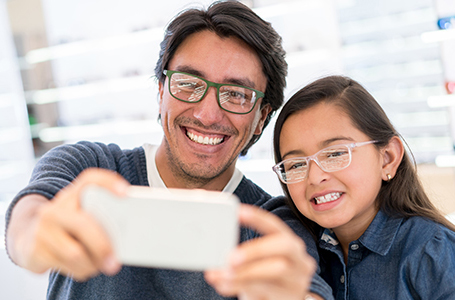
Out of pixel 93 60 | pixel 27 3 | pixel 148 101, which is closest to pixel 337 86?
pixel 148 101

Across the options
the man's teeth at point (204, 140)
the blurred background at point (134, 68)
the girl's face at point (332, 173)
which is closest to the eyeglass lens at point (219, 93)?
the man's teeth at point (204, 140)

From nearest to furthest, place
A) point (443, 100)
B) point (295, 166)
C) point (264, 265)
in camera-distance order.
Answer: point (264, 265) → point (295, 166) → point (443, 100)


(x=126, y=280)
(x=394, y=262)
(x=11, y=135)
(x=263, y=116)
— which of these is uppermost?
(x=263, y=116)

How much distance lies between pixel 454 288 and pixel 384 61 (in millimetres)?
2597

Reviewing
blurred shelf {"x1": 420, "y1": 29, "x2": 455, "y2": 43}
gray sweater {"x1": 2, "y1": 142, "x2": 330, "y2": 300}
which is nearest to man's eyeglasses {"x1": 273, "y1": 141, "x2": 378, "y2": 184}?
gray sweater {"x1": 2, "y1": 142, "x2": 330, "y2": 300}

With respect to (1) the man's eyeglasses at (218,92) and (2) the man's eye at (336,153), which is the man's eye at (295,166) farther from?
(1) the man's eyeglasses at (218,92)

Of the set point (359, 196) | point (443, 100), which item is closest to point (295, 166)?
point (359, 196)

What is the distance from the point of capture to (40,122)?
4.22 meters

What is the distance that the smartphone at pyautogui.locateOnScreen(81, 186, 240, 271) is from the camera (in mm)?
622

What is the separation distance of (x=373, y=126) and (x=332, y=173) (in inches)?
9.5

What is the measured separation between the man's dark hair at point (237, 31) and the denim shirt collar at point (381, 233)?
687 millimetres

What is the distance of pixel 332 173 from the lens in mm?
1258

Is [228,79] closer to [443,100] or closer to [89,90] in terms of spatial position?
[443,100]

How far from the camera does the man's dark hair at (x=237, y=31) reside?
1.58 meters
